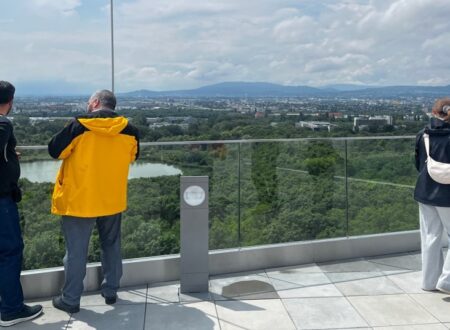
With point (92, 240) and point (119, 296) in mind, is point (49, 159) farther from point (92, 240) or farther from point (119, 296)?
point (119, 296)

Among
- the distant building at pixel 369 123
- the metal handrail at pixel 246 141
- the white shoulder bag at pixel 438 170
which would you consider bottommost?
the white shoulder bag at pixel 438 170

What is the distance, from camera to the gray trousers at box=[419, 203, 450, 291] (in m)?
5.11

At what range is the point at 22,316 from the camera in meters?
4.49

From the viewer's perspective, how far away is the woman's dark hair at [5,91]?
4328 millimetres

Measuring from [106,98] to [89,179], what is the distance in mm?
768

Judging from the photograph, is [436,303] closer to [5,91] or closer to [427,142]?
[427,142]

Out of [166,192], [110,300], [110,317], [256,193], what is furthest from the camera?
[256,193]

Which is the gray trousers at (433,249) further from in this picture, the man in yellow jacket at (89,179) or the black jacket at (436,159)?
the man in yellow jacket at (89,179)

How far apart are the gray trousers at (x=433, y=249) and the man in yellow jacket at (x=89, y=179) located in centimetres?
299

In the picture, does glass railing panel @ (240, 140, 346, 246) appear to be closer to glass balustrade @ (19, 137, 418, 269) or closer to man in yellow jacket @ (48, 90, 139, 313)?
glass balustrade @ (19, 137, 418, 269)

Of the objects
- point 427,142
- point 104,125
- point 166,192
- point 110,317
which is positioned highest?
point 104,125

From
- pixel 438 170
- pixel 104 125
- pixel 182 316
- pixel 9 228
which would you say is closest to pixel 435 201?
pixel 438 170

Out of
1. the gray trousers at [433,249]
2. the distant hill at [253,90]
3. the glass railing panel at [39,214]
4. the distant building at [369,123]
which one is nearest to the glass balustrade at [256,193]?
the glass railing panel at [39,214]

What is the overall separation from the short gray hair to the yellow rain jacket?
115mm
